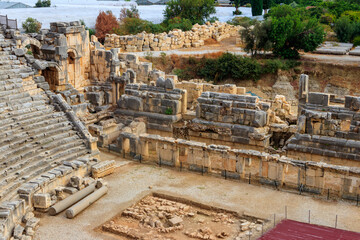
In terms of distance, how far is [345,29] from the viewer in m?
42.4

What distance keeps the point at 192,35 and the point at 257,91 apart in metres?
8.54

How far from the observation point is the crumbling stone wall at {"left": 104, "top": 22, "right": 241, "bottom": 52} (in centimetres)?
3559

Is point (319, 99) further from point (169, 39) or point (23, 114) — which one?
point (169, 39)

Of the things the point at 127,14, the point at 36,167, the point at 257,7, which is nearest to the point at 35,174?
the point at 36,167

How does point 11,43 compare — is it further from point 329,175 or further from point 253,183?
point 329,175

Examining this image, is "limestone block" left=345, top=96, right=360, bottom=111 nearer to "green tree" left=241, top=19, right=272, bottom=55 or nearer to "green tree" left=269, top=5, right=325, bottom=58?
"green tree" left=269, top=5, right=325, bottom=58

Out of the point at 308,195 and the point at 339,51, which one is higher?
the point at 339,51

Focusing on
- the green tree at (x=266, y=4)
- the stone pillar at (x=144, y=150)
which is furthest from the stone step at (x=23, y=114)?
the green tree at (x=266, y=4)

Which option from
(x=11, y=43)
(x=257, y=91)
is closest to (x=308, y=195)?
(x=11, y=43)

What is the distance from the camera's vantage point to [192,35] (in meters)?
40.0

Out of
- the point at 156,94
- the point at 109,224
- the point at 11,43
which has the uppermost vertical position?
the point at 11,43

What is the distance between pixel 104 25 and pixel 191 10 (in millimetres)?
9003

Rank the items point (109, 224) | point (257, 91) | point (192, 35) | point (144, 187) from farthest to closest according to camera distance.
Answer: point (192, 35), point (257, 91), point (144, 187), point (109, 224)

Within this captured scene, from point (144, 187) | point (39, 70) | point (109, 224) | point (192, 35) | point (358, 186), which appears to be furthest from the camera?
point (192, 35)
